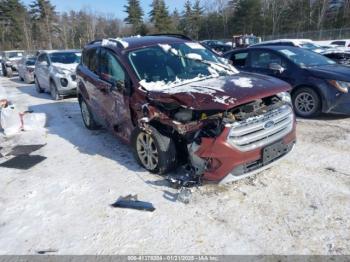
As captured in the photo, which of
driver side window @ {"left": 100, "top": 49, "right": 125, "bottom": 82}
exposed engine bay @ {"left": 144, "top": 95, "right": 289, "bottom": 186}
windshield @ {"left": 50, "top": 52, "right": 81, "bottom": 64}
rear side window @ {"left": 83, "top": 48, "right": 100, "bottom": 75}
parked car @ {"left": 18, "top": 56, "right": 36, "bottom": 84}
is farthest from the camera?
parked car @ {"left": 18, "top": 56, "right": 36, "bottom": 84}

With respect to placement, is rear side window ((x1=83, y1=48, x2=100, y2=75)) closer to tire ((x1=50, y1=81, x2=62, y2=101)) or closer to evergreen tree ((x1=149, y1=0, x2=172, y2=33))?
tire ((x1=50, y1=81, x2=62, y2=101))

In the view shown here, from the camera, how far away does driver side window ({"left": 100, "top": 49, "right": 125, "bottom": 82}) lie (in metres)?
5.21

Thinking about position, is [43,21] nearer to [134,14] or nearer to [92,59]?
[134,14]

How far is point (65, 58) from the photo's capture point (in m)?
12.9

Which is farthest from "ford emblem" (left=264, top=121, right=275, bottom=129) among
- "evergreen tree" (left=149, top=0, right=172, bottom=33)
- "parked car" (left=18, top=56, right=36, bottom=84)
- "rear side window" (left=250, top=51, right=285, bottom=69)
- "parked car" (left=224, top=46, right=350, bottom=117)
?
"evergreen tree" (left=149, top=0, right=172, bottom=33)

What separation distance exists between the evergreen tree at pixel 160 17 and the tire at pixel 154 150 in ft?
193

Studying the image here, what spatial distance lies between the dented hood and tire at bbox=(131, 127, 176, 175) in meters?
0.51

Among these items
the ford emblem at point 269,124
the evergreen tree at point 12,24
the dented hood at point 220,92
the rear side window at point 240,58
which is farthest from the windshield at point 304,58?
the evergreen tree at point 12,24

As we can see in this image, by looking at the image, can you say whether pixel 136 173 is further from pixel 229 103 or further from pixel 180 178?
pixel 229 103

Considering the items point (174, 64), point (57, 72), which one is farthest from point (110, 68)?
point (57, 72)

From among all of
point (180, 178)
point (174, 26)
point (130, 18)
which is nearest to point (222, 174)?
point (180, 178)

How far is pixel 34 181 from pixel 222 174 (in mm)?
2902

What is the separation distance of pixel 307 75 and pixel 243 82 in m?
3.27

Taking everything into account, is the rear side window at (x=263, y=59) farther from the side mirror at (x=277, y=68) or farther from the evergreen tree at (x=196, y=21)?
the evergreen tree at (x=196, y=21)
